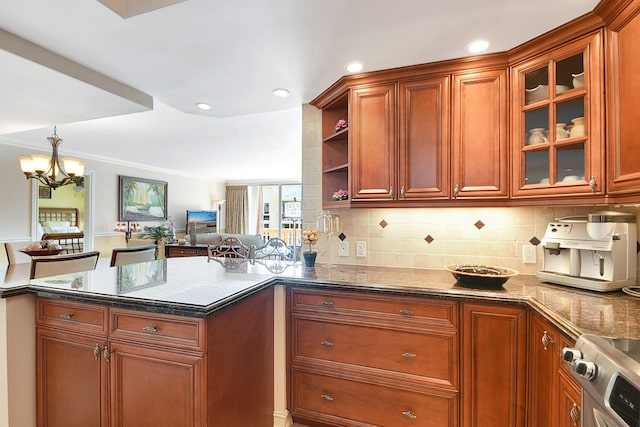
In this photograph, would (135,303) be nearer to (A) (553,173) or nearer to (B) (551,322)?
(B) (551,322)

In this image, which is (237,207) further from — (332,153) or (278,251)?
(332,153)

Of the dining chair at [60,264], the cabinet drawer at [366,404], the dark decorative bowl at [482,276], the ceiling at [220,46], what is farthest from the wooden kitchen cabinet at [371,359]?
the dining chair at [60,264]

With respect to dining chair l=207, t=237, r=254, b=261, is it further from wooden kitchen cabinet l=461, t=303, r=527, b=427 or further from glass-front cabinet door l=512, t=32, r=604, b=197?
glass-front cabinet door l=512, t=32, r=604, b=197

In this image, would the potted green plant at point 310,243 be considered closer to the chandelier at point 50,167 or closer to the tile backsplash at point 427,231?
the tile backsplash at point 427,231

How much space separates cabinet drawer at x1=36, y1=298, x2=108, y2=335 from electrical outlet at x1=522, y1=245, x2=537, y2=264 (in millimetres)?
2561

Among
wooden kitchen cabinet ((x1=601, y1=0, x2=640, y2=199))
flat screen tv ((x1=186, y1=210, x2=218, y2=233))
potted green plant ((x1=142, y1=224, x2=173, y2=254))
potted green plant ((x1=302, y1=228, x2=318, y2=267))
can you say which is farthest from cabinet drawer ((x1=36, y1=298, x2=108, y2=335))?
flat screen tv ((x1=186, y1=210, x2=218, y2=233))

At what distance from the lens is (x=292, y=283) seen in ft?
6.46

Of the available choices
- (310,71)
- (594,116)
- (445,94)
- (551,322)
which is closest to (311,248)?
(310,71)

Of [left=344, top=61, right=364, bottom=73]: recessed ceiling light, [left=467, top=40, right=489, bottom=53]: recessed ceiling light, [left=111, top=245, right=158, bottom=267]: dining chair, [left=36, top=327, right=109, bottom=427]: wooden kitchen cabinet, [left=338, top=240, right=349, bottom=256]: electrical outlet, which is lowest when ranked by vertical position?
[left=36, top=327, right=109, bottom=427]: wooden kitchen cabinet

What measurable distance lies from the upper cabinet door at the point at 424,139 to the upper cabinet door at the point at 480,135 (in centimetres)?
7

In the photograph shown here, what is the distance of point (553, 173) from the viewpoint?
1707mm

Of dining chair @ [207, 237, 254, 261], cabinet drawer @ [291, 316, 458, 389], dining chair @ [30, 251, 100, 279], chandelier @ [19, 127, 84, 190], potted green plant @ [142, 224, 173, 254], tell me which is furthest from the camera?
potted green plant @ [142, 224, 173, 254]

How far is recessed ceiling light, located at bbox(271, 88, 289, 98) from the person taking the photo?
2396 mm

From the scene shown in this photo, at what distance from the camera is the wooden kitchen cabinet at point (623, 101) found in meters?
1.31
